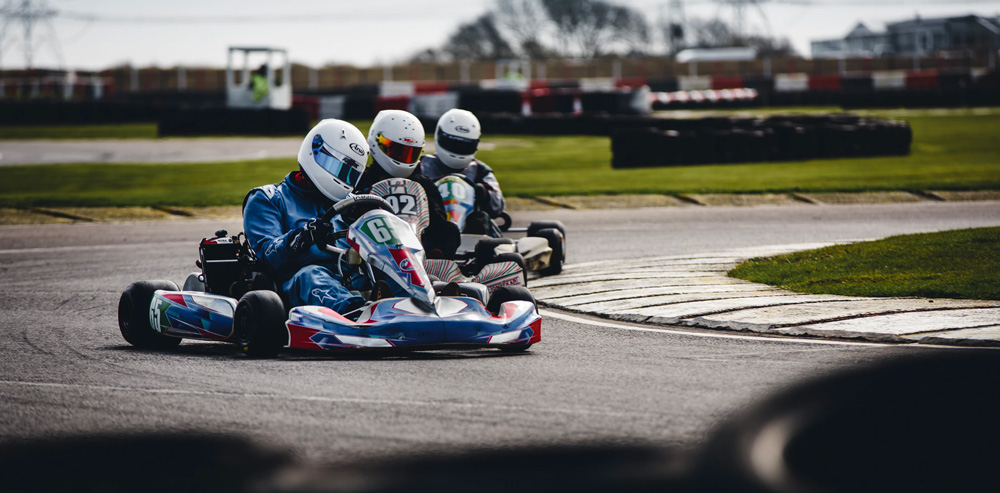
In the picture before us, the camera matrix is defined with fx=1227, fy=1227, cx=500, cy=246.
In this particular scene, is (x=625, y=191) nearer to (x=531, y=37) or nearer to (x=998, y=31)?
(x=531, y=37)

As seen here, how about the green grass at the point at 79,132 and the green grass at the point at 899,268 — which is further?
the green grass at the point at 79,132

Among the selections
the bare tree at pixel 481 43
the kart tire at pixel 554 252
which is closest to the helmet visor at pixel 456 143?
the kart tire at pixel 554 252

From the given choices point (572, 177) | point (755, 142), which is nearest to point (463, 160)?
point (572, 177)

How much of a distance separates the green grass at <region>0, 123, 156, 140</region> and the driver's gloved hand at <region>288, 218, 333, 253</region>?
25473 millimetres

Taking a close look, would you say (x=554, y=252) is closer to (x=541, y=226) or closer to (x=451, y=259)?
(x=541, y=226)

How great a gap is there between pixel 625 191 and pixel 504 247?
7607 mm

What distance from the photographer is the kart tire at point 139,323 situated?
6.32 metres

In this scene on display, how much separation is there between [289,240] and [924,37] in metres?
93.0

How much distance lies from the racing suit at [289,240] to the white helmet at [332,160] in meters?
0.12

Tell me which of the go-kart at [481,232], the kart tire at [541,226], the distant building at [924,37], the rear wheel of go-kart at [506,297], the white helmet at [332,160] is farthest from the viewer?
the distant building at [924,37]

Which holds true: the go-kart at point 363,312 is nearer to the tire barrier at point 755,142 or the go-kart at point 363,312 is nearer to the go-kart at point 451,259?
the go-kart at point 451,259

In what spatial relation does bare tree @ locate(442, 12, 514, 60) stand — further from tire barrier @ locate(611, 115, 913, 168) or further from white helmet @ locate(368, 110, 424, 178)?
white helmet @ locate(368, 110, 424, 178)

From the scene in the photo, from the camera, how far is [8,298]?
8203mm

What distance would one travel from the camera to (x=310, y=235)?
19.7ft
